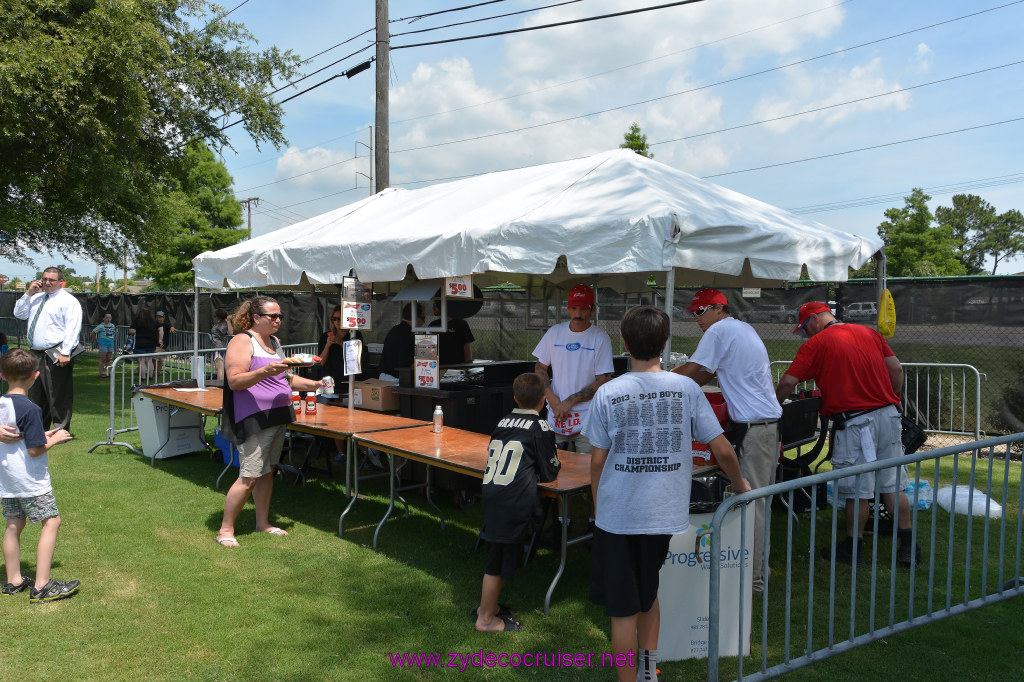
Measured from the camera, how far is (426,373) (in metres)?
6.52

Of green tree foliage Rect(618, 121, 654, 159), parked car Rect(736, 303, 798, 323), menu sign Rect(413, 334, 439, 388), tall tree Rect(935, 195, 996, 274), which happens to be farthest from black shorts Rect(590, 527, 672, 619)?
tall tree Rect(935, 195, 996, 274)

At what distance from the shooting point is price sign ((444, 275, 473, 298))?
5.86 metres

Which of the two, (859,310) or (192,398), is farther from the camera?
(859,310)

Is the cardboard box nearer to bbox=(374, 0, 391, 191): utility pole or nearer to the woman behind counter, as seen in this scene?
the woman behind counter

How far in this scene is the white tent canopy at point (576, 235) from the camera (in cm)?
449

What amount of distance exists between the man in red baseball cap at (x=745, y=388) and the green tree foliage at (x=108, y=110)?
982cm

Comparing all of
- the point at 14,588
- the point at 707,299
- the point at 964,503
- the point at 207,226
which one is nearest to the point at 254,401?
the point at 14,588

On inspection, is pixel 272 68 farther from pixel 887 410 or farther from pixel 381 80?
pixel 887 410

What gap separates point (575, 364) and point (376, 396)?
263cm

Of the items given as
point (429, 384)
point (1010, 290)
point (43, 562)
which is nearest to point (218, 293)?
point (429, 384)

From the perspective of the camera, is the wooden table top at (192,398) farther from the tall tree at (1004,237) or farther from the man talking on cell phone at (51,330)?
the tall tree at (1004,237)

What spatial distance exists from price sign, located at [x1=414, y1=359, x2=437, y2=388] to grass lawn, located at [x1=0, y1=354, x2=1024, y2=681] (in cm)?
114

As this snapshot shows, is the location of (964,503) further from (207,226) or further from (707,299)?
(207,226)

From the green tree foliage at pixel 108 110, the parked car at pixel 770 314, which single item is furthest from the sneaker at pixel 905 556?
the green tree foliage at pixel 108 110
